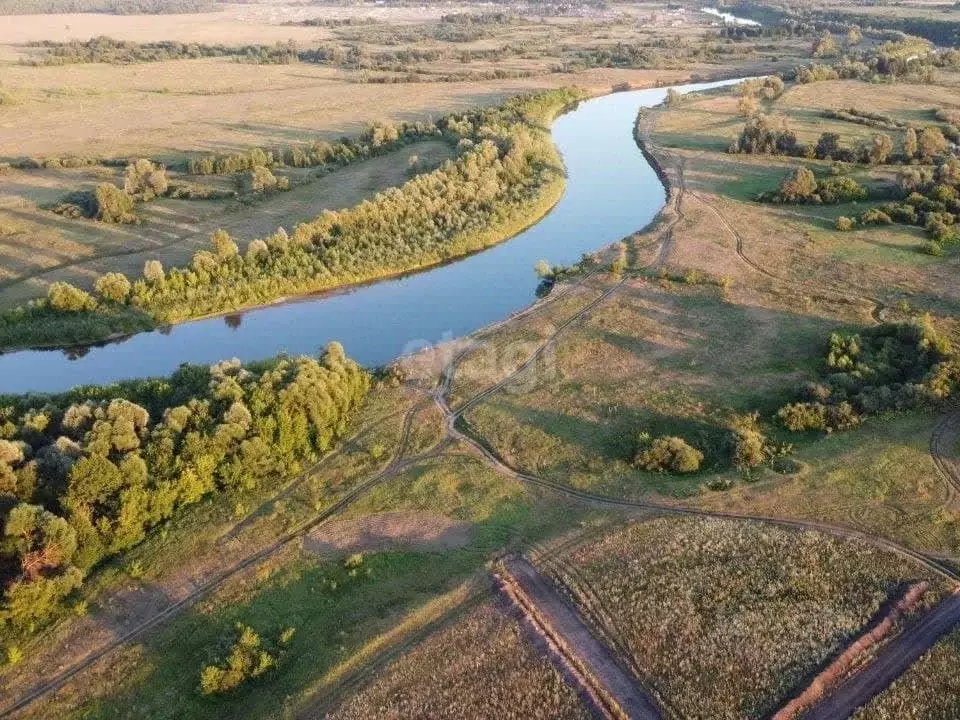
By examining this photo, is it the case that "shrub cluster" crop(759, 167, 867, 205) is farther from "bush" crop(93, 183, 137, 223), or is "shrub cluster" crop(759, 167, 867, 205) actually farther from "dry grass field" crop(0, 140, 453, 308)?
"bush" crop(93, 183, 137, 223)

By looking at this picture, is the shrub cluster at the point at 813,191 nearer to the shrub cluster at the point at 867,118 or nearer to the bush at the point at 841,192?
the bush at the point at 841,192

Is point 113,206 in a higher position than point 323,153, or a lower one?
lower

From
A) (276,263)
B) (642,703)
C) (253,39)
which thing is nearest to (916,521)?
(642,703)

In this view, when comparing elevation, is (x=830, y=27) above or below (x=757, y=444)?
above

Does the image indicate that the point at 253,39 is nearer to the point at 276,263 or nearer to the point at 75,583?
the point at 276,263

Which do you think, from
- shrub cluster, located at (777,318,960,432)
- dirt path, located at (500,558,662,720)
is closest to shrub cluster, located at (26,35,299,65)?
shrub cluster, located at (777,318,960,432)

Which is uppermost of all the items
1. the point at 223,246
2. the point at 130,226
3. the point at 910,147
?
the point at 910,147

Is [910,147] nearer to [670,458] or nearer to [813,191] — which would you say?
[813,191]

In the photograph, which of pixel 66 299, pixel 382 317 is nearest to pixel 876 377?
pixel 382 317
